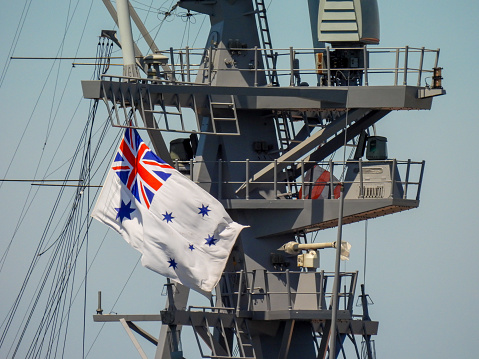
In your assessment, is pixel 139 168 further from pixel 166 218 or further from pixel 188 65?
pixel 188 65

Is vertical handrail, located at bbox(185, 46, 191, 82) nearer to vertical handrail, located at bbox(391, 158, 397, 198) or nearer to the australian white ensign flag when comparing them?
the australian white ensign flag

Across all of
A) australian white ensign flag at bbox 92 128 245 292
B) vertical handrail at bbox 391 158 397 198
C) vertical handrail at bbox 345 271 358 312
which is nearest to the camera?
australian white ensign flag at bbox 92 128 245 292

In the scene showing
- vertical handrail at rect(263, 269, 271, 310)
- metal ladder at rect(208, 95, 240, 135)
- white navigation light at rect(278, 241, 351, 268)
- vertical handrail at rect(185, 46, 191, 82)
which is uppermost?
vertical handrail at rect(185, 46, 191, 82)

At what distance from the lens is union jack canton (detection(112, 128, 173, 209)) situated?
52500 millimetres

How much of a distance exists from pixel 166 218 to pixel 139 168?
168 centimetres

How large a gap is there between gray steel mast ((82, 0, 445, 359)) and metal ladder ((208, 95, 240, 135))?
1.6 inches

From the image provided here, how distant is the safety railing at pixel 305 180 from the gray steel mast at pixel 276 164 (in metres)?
0.04

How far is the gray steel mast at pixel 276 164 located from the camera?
2089 inches

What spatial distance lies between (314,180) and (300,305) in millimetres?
4292

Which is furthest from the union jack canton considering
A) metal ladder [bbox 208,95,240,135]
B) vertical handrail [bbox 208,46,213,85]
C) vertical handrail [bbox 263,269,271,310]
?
vertical handrail [bbox 263,269,271,310]

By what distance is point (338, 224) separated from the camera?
51031 mm

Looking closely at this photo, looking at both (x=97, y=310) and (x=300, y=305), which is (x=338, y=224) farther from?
(x=97, y=310)

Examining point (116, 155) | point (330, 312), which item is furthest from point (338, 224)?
point (116, 155)

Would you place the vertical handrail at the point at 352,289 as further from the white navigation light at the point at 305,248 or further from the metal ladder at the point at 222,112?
the metal ladder at the point at 222,112
